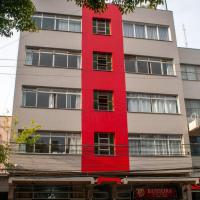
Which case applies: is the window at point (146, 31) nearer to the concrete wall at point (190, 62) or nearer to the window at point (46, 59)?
the concrete wall at point (190, 62)

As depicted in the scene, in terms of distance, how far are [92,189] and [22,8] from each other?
13986mm

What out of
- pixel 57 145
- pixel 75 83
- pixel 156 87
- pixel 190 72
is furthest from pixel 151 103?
pixel 57 145

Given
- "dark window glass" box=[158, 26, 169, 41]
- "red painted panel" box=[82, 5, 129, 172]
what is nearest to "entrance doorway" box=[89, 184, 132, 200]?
"red painted panel" box=[82, 5, 129, 172]

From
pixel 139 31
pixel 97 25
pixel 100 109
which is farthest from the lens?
pixel 139 31

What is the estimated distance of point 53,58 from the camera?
2320 cm

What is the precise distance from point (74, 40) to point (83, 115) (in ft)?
19.0

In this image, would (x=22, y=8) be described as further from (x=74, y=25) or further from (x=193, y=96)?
(x=193, y=96)

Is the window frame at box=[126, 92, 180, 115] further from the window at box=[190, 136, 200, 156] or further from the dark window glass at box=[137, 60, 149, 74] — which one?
the window at box=[190, 136, 200, 156]

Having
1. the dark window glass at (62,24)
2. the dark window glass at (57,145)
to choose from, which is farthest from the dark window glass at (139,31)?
the dark window glass at (57,145)

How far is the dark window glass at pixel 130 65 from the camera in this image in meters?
24.1

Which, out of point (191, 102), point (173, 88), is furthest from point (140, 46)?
point (191, 102)

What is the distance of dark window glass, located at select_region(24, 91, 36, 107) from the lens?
21.5 m

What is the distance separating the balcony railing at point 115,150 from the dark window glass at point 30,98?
109 inches

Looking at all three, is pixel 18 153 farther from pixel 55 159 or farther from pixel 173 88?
pixel 173 88
